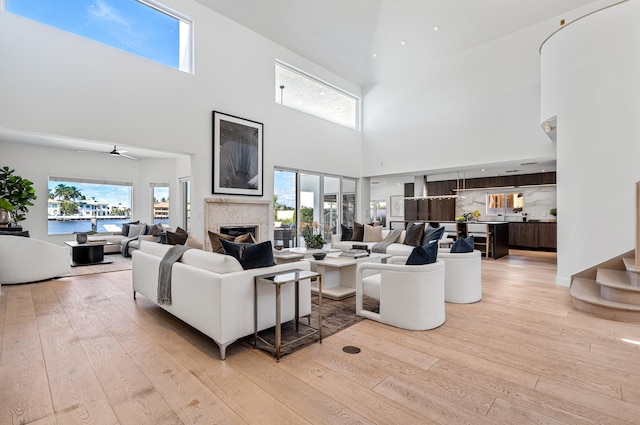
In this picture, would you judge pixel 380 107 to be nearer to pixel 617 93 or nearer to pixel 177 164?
pixel 617 93

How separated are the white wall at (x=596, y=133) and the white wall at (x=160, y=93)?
5.39m

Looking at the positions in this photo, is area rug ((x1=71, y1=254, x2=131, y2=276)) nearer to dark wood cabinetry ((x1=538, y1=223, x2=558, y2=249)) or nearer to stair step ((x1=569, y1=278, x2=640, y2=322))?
stair step ((x1=569, y1=278, x2=640, y2=322))

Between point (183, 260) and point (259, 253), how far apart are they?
0.91 m

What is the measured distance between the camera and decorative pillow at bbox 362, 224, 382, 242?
714 cm

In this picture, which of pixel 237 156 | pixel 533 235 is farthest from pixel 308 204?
pixel 533 235

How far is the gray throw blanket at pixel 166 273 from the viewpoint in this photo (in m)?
3.26

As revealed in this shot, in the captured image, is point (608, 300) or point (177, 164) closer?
point (608, 300)

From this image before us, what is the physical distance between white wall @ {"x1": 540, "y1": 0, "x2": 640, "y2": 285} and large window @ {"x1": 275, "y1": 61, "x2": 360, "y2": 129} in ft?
17.5

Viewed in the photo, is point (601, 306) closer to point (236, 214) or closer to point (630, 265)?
point (630, 265)

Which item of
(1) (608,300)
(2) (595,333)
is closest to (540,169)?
(1) (608,300)

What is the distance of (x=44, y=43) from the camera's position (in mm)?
4555

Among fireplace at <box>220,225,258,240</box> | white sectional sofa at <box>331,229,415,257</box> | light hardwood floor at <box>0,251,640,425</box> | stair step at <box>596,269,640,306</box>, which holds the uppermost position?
fireplace at <box>220,225,258,240</box>

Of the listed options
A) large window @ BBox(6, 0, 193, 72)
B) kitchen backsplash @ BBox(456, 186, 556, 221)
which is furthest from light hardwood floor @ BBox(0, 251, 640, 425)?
kitchen backsplash @ BBox(456, 186, 556, 221)

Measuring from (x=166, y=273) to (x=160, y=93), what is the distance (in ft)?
12.7
